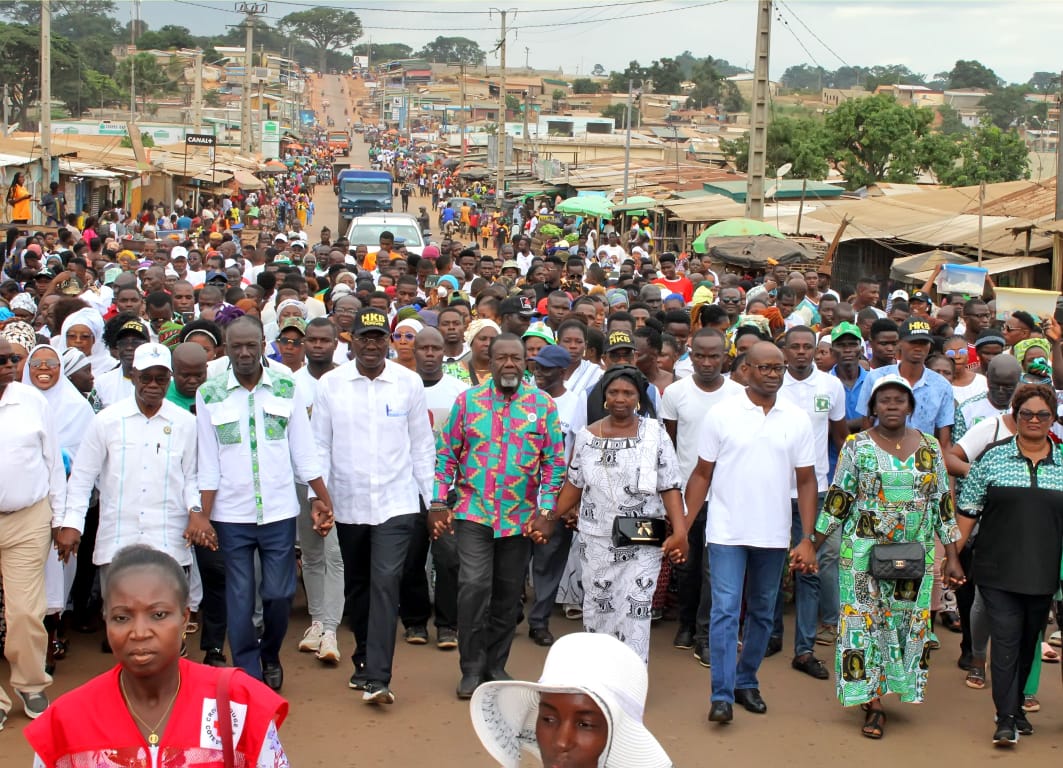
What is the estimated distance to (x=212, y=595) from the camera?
22.7ft

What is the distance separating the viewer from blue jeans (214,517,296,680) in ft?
20.9

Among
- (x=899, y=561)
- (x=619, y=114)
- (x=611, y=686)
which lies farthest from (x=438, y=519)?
(x=619, y=114)

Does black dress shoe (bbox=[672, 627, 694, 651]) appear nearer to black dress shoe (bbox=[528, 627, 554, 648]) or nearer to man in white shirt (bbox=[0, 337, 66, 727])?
black dress shoe (bbox=[528, 627, 554, 648])

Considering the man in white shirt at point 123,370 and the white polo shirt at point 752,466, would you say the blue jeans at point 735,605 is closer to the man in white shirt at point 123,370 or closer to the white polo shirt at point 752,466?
the white polo shirt at point 752,466

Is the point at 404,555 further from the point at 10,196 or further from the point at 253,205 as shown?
the point at 253,205

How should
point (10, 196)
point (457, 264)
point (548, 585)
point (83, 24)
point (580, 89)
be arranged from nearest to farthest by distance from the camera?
1. point (548, 585)
2. point (457, 264)
3. point (10, 196)
4. point (580, 89)
5. point (83, 24)

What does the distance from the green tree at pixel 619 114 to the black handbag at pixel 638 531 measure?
9738cm

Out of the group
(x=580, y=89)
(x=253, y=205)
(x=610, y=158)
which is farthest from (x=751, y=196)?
(x=580, y=89)

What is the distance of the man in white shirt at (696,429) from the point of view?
24.8 feet

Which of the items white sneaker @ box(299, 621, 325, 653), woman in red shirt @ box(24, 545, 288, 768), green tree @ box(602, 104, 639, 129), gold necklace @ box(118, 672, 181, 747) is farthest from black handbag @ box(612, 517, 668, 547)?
green tree @ box(602, 104, 639, 129)

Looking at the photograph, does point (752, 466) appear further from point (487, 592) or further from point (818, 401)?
point (818, 401)

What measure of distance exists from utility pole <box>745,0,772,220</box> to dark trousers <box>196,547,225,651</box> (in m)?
18.1

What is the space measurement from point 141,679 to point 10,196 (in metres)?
22.2

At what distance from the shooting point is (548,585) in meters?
7.85
